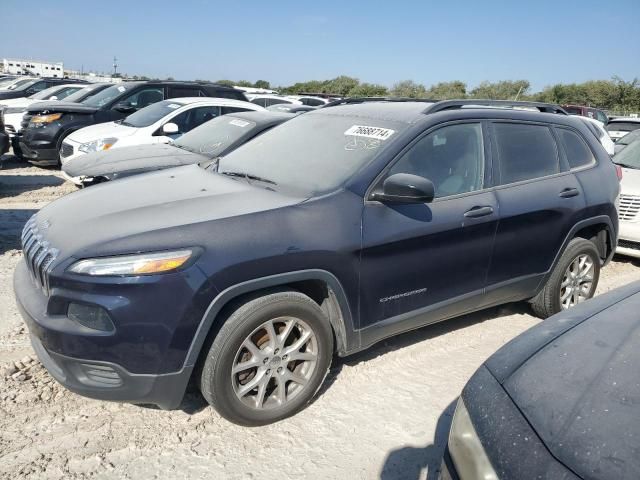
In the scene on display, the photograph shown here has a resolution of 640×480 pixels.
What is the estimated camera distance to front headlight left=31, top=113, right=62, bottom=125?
9.42 metres

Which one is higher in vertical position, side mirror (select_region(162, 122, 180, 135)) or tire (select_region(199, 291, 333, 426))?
side mirror (select_region(162, 122, 180, 135))

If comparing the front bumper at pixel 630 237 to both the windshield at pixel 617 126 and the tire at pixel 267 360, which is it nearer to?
the tire at pixel 267 360

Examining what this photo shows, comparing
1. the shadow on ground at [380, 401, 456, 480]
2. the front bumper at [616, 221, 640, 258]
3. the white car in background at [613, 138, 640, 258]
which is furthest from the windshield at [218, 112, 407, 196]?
the front bumper at [616, 221, 640, 258]

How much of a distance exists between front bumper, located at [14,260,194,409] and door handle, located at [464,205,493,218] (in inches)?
78.6

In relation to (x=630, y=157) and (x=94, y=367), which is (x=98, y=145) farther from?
(x=630, y=157)

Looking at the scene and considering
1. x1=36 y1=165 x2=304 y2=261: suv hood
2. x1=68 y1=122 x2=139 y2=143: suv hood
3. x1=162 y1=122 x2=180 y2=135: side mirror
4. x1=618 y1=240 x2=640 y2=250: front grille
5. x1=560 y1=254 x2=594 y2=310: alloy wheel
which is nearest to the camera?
x1=36 y1=165 x2=304 y2=261: suv hood

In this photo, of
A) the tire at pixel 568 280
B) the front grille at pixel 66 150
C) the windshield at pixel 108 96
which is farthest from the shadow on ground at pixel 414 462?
the windshield at pixel 108 96

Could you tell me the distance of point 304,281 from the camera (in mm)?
2881

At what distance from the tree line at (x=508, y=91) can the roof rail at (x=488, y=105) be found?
1155 inches

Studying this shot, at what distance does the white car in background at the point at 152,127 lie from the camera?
302 inches

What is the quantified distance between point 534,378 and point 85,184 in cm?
520

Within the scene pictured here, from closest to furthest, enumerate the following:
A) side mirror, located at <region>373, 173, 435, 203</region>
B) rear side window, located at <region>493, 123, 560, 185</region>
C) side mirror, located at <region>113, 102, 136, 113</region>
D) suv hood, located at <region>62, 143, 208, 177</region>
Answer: side mirror, located at <region>373, 173, 435, 203</region> → rear side window, located at <region>493, 123, 560, 185</region> → suv hood, located at <region>62, 143, 208, 177</region> → side mirror, located at <region>113, 102, 136, 113</region>

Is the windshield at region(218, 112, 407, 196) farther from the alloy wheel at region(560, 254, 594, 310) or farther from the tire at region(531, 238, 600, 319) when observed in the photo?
the alloy wheel at region(560, 254, 594, 310)

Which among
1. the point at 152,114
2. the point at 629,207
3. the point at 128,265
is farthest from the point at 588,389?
the point at 152,114
